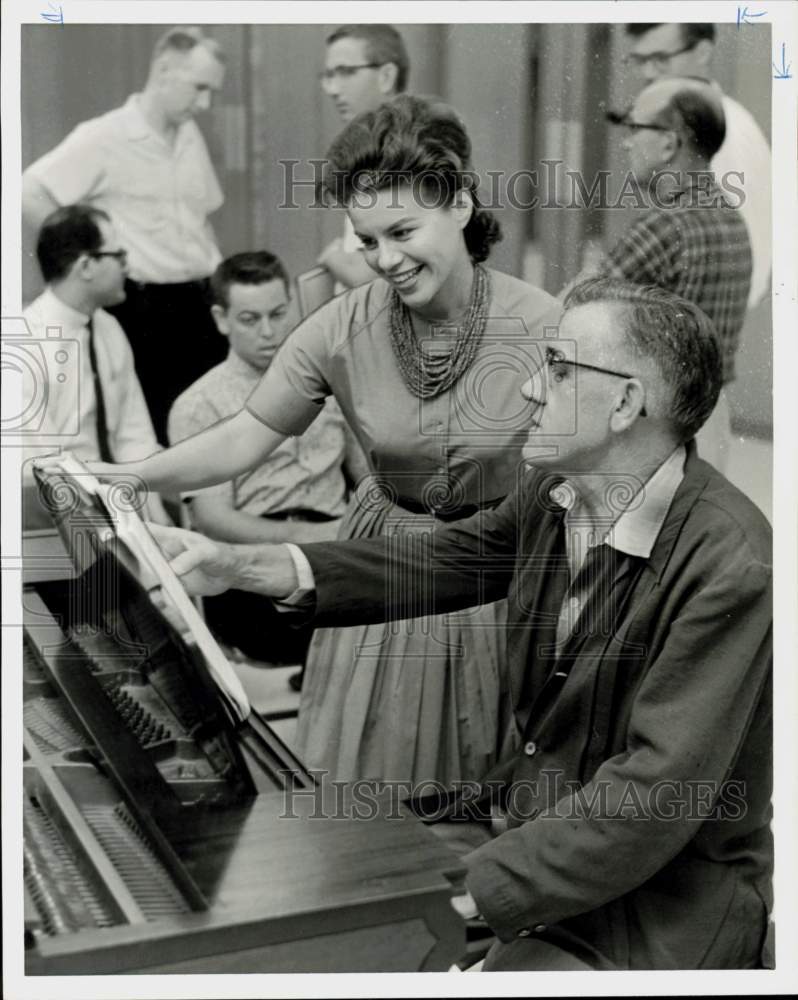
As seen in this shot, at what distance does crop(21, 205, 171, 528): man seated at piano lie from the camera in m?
3.09

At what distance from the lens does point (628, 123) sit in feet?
10.1

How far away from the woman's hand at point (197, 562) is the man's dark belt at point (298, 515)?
0.48 ft

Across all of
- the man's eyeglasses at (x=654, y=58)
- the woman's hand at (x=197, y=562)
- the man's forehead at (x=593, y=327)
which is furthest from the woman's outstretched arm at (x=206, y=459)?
the man's eyeglasses at (x=654, y=58)

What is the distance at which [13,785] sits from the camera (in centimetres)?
310

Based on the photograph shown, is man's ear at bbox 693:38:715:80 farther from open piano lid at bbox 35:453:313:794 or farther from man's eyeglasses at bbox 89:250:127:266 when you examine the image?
open piano lid at bbox 35:453:313:794

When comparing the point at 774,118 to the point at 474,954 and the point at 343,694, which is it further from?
the point at 474,954

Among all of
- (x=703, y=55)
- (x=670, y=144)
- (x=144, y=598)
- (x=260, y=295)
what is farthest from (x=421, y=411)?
(x=703, y=55)

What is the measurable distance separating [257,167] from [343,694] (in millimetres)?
1391

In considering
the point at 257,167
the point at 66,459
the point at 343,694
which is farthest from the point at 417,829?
the point at 257,167

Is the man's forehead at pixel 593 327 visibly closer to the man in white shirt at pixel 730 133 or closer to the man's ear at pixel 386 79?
the man in white shirt at pixel 730 133

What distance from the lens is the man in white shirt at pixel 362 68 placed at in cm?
301

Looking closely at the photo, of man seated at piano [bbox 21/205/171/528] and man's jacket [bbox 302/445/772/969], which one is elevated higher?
man seated at piano [bbox 21/205/171/528]
